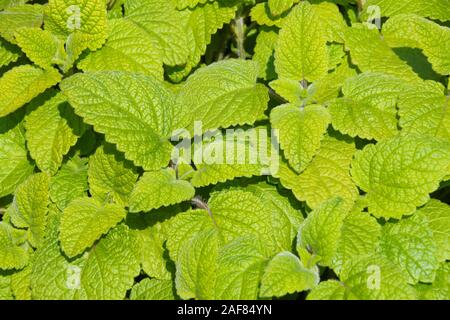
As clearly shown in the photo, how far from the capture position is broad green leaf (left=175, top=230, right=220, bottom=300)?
2.21 metres

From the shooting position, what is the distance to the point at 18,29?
9.12ft

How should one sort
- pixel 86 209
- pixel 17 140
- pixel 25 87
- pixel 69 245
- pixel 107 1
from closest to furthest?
pixel 69 245 → pixel 86 209 → pixel 25 87 → pixel 17 140 → pixel 107 1

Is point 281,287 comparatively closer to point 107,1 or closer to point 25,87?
point 25,87

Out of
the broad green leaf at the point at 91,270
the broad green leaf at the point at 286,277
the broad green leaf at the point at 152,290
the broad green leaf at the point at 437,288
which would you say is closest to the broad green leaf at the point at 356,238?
the broad green leaf at the point at 286,277

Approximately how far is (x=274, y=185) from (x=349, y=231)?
1.39ft

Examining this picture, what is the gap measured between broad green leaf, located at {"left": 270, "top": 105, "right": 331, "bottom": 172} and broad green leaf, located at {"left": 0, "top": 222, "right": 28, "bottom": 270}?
1.11 meters

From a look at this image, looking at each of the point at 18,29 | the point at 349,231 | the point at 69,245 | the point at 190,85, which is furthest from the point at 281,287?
the point at 18,29

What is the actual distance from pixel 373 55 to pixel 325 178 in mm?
722

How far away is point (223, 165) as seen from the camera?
249 cm

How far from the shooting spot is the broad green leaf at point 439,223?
2.46 meters

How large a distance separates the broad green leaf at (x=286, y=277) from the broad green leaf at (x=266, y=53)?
3.42 ft

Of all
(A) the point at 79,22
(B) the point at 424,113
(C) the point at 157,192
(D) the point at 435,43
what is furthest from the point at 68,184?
(D) the point at 435,43

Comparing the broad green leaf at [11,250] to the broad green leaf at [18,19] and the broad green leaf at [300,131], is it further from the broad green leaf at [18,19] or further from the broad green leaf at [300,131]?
the broad green leaf at [300,131]

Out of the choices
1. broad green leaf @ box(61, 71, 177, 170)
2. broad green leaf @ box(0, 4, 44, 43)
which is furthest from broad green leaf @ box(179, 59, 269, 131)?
broad green leaf @ box(0, 4, 44, 43)
